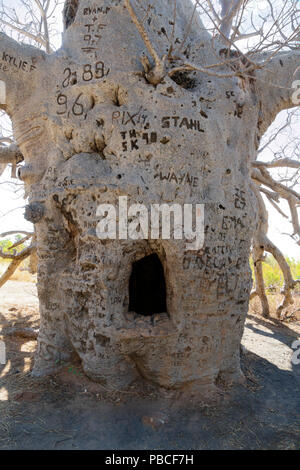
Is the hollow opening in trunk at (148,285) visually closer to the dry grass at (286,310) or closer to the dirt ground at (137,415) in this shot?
the dirt ground at (137,415)

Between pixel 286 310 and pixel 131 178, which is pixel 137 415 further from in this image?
pixel 286 310

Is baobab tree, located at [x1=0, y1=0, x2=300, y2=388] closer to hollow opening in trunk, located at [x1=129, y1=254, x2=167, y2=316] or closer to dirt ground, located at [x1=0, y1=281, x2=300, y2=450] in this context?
dirt ground, located at [x1=0, y1=281, x2=300, y2=450]

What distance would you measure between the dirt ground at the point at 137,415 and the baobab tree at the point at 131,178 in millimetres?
158

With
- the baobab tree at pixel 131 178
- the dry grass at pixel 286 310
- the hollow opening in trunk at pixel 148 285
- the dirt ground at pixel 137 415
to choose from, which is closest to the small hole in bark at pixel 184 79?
the baobab tree at pixel 131 178

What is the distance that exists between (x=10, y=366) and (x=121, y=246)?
5.78ft

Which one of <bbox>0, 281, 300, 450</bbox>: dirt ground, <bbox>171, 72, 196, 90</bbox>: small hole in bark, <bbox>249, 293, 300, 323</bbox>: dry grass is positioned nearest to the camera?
<bbox>0, 281, 300, 450</bbox>: dirt ground

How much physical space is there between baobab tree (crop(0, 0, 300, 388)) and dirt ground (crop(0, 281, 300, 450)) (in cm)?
16

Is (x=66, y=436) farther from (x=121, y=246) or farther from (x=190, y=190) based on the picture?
(x=190, y=190)

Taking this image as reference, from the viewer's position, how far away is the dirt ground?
2152mm

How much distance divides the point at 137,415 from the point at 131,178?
1.73m

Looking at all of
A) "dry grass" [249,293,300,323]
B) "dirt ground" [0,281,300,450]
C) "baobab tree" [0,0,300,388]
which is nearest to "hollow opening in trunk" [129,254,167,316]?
"baobab tree" [0,0,300,388]

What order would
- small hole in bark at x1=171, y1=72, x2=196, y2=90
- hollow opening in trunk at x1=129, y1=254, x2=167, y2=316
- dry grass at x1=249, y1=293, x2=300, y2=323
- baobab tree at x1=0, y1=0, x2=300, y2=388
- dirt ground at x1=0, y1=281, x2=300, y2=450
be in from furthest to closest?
dry grass at x1=249, y1=293, x2=300, y2=323 < hollow opening in trunk at x1=129, y1=254, x2=167, y2=316 < small hole in bark at x1=171, y1=72, x2=196, y2=90 < baobab tree at x1=0, y1=0, x2=300, y2=388 < dirt ground at x1=0, y1=281, x2=300, y2=450

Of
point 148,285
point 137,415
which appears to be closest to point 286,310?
point 148,285

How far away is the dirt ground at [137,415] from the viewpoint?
215 cm
